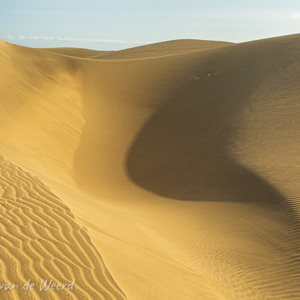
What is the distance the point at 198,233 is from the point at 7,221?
4.98 metres

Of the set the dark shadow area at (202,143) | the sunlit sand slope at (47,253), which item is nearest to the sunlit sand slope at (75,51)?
the dark shadow area at (202,143)

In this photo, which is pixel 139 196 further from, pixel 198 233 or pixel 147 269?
pixel 147 269

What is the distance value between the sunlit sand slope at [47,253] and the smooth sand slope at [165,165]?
29 mm

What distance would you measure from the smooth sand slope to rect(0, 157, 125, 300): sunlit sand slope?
0.03 meters

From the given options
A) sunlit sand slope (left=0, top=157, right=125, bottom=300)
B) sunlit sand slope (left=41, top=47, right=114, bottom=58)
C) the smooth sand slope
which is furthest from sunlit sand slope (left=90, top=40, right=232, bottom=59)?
sunlit sand slope (left=0, top=157, right=125, bottom=300)

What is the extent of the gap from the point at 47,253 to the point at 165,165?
9881mm

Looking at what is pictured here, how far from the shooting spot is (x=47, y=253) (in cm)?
416

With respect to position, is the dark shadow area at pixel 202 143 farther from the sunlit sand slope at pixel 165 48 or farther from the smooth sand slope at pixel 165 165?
the sunlit sand slope at pixel 165 48

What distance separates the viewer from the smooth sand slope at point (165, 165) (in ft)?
17.1

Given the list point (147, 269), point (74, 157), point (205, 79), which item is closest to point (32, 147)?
point (74, 157)

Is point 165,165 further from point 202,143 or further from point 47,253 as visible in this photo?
point 47,253

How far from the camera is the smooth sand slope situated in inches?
205

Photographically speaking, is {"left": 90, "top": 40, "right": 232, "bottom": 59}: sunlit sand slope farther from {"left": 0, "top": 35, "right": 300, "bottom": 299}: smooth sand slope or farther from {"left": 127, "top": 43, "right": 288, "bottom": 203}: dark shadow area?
{"left": 127, "top": 43, "right": 288, "bottom": 203}: dark shadow area

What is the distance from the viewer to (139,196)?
11.5 meters
